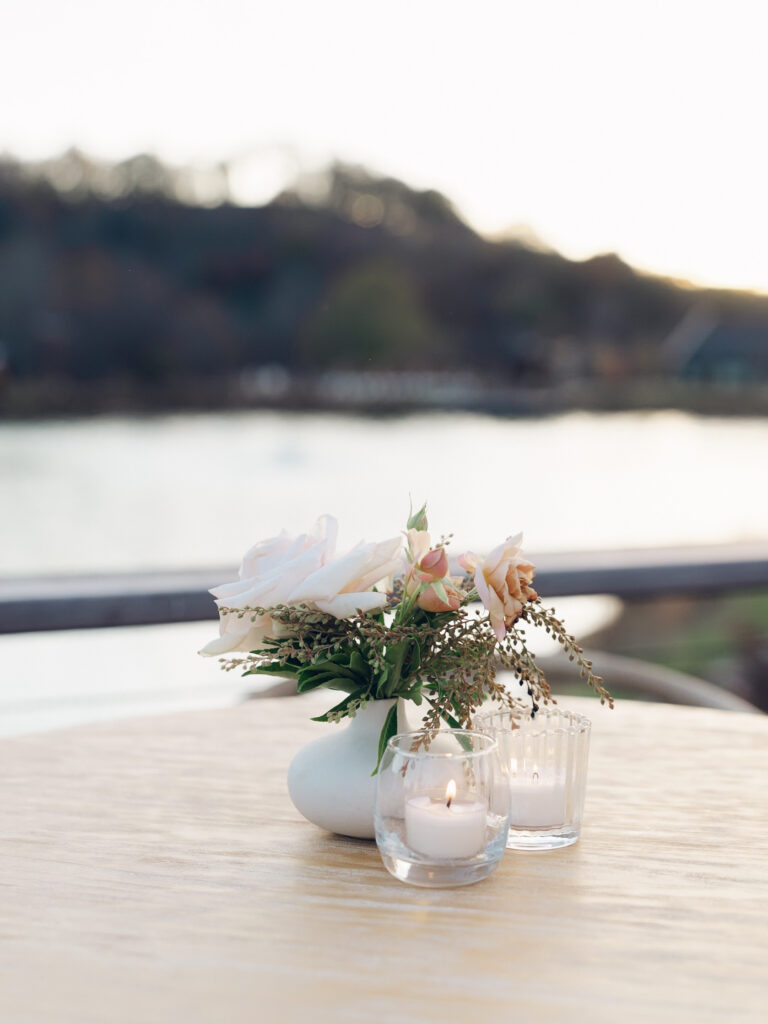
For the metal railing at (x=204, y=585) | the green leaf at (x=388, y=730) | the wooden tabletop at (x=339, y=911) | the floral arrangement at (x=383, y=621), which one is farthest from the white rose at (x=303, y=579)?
the metal railing at (x=204, y=585)

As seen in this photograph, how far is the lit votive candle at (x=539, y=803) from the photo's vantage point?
93cm

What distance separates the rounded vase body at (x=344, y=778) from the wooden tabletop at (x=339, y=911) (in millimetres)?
32

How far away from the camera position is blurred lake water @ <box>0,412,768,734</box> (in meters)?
2.71

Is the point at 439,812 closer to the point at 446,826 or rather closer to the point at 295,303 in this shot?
the point at 446,826

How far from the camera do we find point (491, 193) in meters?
3.12

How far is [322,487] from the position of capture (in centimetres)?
300

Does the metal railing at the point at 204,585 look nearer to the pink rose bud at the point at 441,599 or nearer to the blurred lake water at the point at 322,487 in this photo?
the blurred lake water at the point at 322,487

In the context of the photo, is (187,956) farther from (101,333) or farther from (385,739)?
(101,333)

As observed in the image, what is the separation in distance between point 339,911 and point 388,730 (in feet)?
0.55

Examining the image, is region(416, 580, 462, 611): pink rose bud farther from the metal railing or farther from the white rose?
the metal railing

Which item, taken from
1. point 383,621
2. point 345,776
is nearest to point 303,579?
point 383,621

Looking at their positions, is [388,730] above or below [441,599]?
below

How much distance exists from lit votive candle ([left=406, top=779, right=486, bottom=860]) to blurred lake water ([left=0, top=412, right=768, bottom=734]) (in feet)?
5.49

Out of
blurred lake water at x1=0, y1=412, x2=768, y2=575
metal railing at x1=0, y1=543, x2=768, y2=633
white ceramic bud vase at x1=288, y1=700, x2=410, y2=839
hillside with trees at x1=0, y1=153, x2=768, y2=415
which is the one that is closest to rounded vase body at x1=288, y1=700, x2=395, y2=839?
white ceramic bud vase at x1=288, y1=700, x2=410, y2=839
